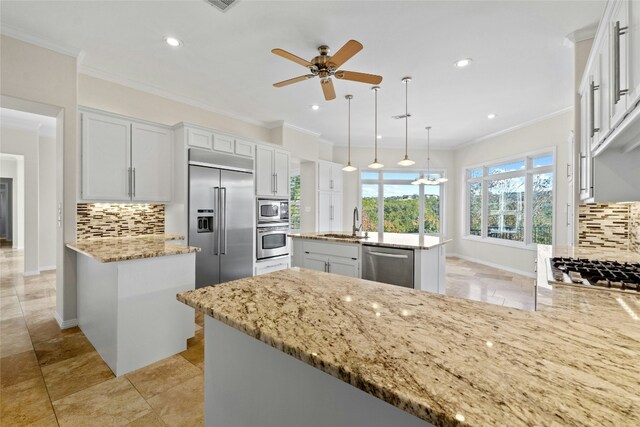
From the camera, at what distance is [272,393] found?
3.07ft

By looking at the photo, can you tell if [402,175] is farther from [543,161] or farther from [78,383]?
[78,383]

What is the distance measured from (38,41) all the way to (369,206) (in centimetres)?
643

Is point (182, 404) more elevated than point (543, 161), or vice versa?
point (543, 161)

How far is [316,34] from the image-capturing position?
2734mm

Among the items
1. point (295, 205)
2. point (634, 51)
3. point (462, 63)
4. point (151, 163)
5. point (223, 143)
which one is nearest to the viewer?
point (634, 51)

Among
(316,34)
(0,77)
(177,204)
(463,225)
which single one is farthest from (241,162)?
(463,225)

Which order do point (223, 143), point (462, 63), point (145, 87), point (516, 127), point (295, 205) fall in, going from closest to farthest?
point (462, 63) → point (145, 87) → point (223, 143) → point (516, 127) → point (295, 205)

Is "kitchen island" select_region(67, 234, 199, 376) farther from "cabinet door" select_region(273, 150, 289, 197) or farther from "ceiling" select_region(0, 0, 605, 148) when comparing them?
"cabinet door" select_region(273, 150, 289, 197)

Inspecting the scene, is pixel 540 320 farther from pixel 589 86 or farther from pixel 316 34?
pixel 316 34

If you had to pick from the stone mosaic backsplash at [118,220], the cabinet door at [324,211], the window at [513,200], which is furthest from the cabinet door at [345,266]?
the window at [513,200]

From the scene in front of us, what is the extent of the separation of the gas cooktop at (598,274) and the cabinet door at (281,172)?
12.9 feet

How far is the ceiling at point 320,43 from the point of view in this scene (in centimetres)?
241

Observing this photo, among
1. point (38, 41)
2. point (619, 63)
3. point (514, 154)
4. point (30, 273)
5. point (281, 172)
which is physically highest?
point (38, 41)

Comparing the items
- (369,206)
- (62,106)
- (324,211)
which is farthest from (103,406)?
(369,206)
